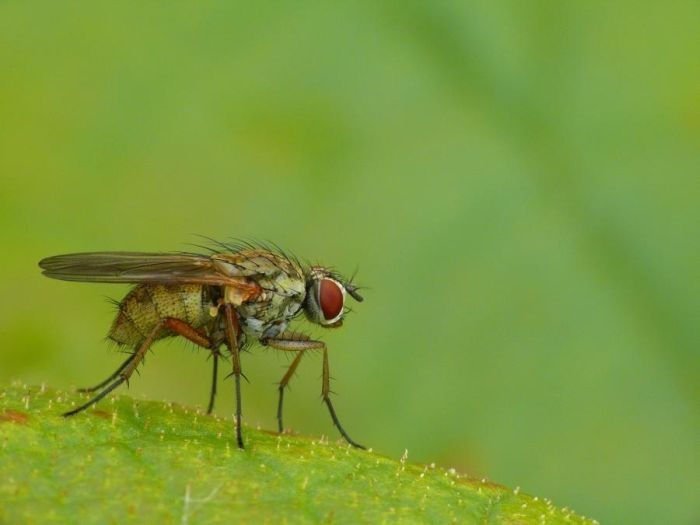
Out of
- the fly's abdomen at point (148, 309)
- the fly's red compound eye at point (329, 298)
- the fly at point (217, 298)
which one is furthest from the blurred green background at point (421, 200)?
the fly's abdomen at point (148, 309)

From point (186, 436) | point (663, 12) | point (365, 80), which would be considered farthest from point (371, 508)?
point (663, 12)

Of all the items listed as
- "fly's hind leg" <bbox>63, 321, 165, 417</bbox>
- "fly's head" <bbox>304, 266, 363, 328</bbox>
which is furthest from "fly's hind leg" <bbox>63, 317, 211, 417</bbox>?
"fly's head" <bbox>304, 266, 363, 328</bbox>

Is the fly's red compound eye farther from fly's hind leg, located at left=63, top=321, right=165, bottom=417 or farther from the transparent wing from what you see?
fly's hind leg, located at left=63, top=321, right=165, bottom=417

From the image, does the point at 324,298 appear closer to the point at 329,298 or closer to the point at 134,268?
the point at 329,298

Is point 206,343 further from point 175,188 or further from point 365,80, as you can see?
point 365,80

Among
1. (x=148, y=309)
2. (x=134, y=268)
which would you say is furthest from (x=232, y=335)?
(x=134, y=268)

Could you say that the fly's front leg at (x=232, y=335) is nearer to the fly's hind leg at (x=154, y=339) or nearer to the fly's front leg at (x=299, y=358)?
the fly's hind leg at (x=154, y=339)
